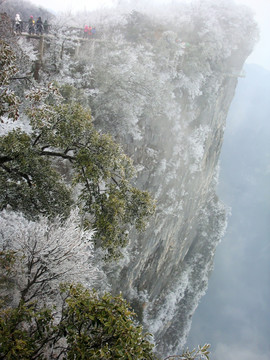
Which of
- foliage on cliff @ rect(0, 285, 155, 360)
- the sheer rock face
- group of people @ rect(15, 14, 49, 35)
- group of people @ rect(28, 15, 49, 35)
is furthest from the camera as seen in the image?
the sheer rock face

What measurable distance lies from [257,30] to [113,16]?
53.9ft

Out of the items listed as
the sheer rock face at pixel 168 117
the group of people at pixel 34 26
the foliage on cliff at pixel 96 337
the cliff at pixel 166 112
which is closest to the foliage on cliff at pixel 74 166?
the foliage on cliff at pixel 96 337

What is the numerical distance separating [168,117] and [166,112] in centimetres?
53

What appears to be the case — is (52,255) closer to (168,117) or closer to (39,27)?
(39,27)

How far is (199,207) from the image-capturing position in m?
32.9

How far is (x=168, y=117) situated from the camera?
2072 cm

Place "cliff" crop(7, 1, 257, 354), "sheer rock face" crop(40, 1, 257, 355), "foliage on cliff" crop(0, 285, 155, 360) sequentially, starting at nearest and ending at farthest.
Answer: "foliage on cliff" crop(0, 285, 155, 360), "cliff" crop(7, 1, 257, 354), "sheer rock face" crop(40, 1, 257, 355)

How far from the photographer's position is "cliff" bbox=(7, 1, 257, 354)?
15.4 meters

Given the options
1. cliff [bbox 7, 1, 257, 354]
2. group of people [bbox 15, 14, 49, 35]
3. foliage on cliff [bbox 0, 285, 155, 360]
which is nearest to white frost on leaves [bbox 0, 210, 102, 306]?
foliage on cliff [bbox 0, 285, 155, 360]

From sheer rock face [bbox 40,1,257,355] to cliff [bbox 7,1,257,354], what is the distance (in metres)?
0.08

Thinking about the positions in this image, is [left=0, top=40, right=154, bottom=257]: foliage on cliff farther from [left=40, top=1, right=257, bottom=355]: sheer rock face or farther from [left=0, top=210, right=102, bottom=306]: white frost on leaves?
[left=40, top=1, right=257, bottom=355]: sheer rock face

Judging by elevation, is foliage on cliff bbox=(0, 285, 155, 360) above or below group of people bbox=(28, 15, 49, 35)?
below

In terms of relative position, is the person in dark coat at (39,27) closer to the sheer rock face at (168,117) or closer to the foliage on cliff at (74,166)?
the sheer rock face at (168,117)

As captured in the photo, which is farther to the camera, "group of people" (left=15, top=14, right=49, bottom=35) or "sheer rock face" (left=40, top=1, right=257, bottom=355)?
"sheer rock face" (left=40, top=1, right=257, bottom=355)
